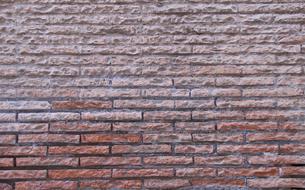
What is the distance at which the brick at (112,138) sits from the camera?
9.32ft

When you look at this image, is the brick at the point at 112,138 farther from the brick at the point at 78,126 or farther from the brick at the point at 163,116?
the brick at the point at 163,116

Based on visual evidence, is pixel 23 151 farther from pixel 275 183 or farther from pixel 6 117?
pixel 275 183

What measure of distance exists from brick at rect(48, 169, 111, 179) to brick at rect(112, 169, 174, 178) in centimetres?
7

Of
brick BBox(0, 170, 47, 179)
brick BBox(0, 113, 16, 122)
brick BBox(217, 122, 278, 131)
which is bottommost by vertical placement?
brick BBox(0, 170, 47, 179)

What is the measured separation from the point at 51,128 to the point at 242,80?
1346 mm

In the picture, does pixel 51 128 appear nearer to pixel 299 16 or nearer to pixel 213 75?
pixel 213 75

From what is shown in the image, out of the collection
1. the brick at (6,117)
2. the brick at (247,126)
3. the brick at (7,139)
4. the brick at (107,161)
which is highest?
the brick at (6,117)

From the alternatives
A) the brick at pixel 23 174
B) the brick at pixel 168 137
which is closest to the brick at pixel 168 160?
the brick at pixel 168 137

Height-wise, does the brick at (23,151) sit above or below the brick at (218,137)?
below

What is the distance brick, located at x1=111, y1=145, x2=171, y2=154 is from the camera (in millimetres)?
2830

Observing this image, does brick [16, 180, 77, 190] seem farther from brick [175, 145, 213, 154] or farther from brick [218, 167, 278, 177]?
brick [218, 167, 278, 177]

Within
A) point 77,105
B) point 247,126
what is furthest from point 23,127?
point 247,126

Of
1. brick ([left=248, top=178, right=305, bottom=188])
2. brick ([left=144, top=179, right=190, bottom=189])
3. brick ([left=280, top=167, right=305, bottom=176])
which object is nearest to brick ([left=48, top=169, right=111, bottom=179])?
brick ([left=144, top=179, right=190, bottom=189])

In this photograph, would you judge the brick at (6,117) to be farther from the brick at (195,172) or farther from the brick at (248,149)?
the brick at (248,149)
